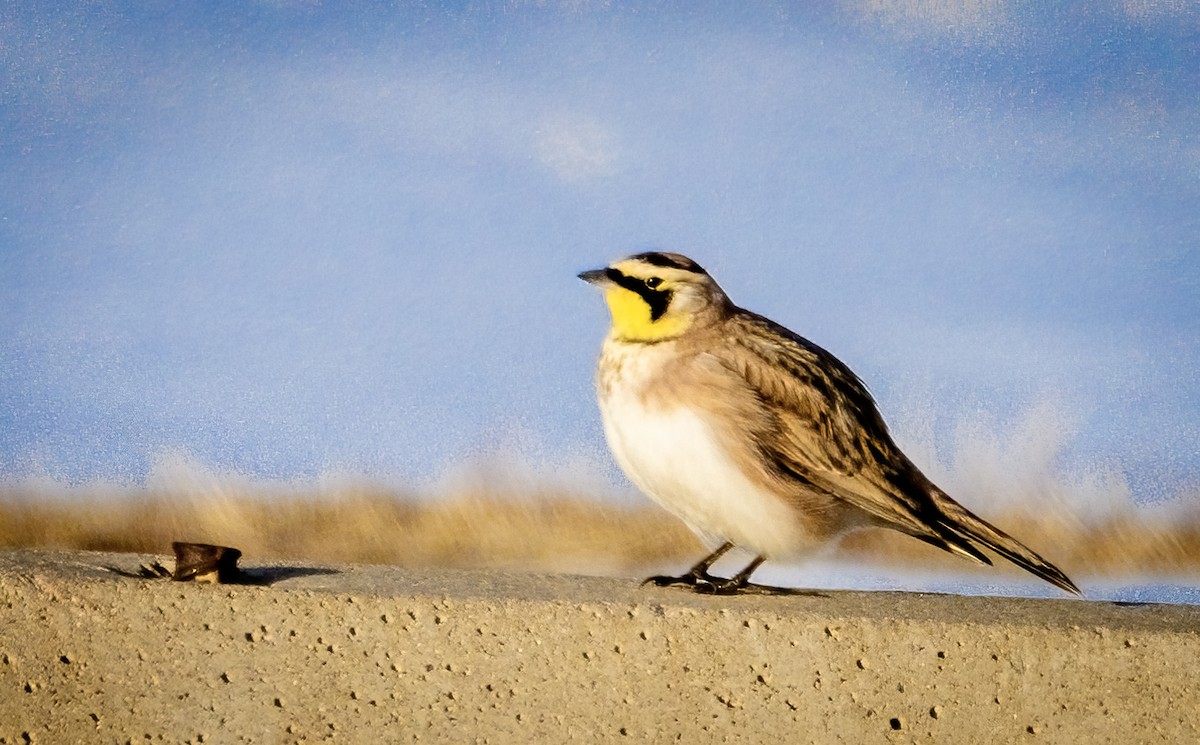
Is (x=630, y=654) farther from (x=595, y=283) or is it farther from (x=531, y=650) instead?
(x=595, y=283)

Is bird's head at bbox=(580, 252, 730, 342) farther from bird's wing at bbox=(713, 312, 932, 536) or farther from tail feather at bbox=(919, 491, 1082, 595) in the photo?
tail feather at bbox=(919, 491, 1082, 595)

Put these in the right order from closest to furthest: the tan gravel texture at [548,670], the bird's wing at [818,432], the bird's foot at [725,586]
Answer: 1. the tan gravel texture at [548,670]
2. the bird's wing at [818,432]
3. the bird's foot at [725,586]

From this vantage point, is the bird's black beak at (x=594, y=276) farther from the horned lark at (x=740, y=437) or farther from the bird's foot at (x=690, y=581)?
the bird's foot at (x=690, y=581)

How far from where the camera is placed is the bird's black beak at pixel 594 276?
9.64ft

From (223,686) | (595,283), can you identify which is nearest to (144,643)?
(223,686)

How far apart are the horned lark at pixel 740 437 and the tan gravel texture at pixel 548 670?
0.18 metres

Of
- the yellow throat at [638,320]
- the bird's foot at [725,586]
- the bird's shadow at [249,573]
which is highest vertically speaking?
the yellow throat at [638,320]

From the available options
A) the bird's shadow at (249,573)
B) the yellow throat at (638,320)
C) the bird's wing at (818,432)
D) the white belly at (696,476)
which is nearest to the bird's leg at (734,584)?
the white belly at (696,476)

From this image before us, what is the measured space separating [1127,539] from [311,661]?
1977 millimetres

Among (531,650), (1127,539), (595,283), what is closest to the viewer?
(531,650)

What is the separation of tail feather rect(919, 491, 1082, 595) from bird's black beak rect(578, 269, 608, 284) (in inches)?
31.9

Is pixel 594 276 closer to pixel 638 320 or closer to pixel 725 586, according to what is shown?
pixel 638 320

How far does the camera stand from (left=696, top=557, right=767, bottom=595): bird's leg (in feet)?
9.83

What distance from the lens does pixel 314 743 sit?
2783 mm
